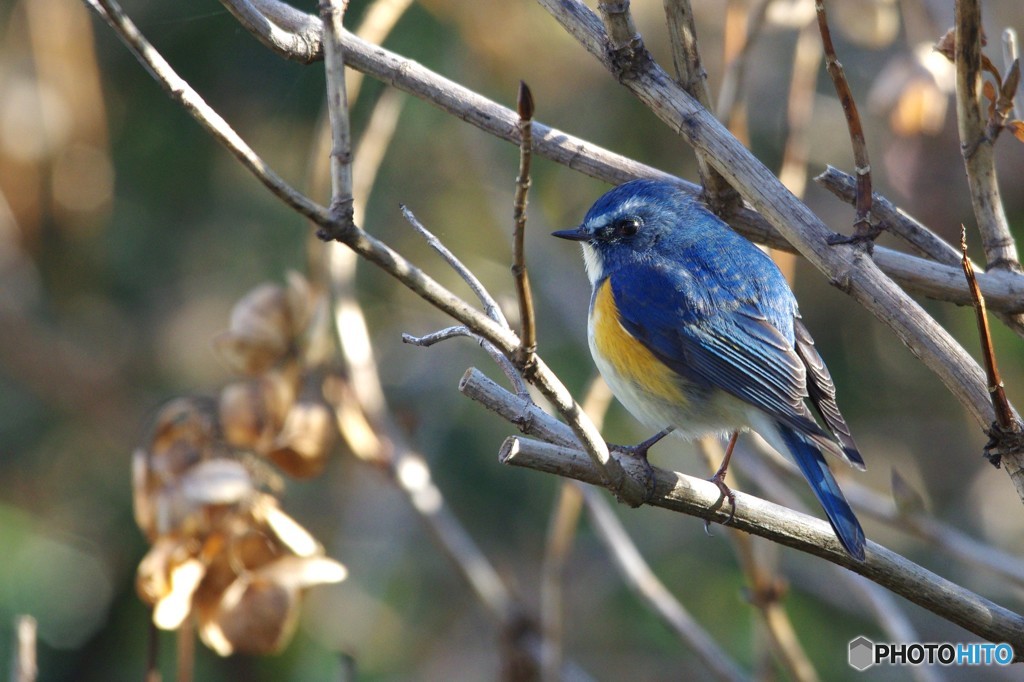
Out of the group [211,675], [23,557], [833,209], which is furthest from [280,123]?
[833,209]

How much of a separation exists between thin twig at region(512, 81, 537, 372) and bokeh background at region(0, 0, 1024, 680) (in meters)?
1.90

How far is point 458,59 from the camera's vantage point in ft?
13.9

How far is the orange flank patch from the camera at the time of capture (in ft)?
8.20

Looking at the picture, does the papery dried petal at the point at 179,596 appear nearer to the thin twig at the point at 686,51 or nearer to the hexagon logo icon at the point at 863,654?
the thin twig at the point at 686,51

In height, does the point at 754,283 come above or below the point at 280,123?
above

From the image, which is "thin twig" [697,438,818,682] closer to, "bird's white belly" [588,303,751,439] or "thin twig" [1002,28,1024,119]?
"bird's white belly" [588,303,751,439]

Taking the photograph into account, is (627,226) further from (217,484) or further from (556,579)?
(217,484)

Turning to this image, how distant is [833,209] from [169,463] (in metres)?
3.43

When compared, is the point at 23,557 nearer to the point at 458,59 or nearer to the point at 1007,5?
the point at 458,59

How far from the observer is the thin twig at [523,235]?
3.97 ft

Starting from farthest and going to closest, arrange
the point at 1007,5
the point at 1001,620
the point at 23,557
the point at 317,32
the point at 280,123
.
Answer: the point at 1007,5, the point at 280,123, the point at 23,557, the point at 317,32, the point at 1001,620

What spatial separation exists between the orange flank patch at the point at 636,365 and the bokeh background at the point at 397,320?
95cm

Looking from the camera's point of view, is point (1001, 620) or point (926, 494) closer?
point (1001, 620)

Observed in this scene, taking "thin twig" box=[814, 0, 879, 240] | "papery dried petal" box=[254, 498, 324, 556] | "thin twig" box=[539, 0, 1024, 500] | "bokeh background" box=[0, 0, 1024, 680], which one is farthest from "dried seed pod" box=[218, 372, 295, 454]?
"thin twig" box=[814, 0, 879, 240]
